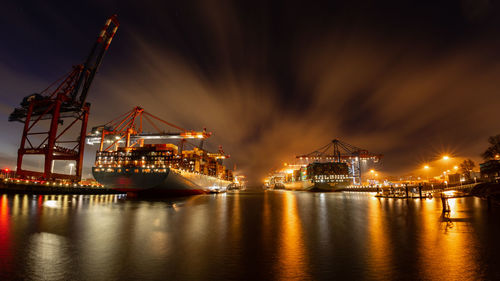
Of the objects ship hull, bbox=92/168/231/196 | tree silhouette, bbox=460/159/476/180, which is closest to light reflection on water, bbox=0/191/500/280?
ship hull, bbox=92/168/231/196

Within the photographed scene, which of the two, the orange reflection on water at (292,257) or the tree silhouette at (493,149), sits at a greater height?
the tree silhouette at (493,149)

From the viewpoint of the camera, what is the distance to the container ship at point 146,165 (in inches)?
1572

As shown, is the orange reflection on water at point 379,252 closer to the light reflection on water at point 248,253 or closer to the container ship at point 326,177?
the light reflection on water at point 248,253

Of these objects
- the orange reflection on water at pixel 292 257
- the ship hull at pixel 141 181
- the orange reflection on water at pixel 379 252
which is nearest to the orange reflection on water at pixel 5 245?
the orange reflection on water at pixel 292 257

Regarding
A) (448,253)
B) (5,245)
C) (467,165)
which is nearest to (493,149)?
(467,165)

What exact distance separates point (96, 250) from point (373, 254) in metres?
8.63

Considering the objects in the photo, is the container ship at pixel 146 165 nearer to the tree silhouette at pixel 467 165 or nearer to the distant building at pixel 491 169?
the distant building at pixel 491 169

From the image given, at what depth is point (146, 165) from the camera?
4166 cm

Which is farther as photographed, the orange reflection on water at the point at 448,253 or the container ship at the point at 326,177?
the container ship at the point at 326,177

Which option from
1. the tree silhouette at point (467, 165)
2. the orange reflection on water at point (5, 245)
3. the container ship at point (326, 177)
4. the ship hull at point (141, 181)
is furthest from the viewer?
the container ship at point (326, 177)

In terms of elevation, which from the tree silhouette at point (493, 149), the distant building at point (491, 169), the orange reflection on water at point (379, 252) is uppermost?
the tree silhouette at point (493, 149)

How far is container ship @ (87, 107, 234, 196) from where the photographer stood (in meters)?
39.9

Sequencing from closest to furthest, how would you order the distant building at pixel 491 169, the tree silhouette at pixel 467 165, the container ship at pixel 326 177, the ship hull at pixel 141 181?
the distant building at pixel 491 169 < the ship hull at pixel 141 181 < the tree silhouette at pixel 467 165 < the container ship at pixel 326 177

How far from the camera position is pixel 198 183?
56.4 metres
